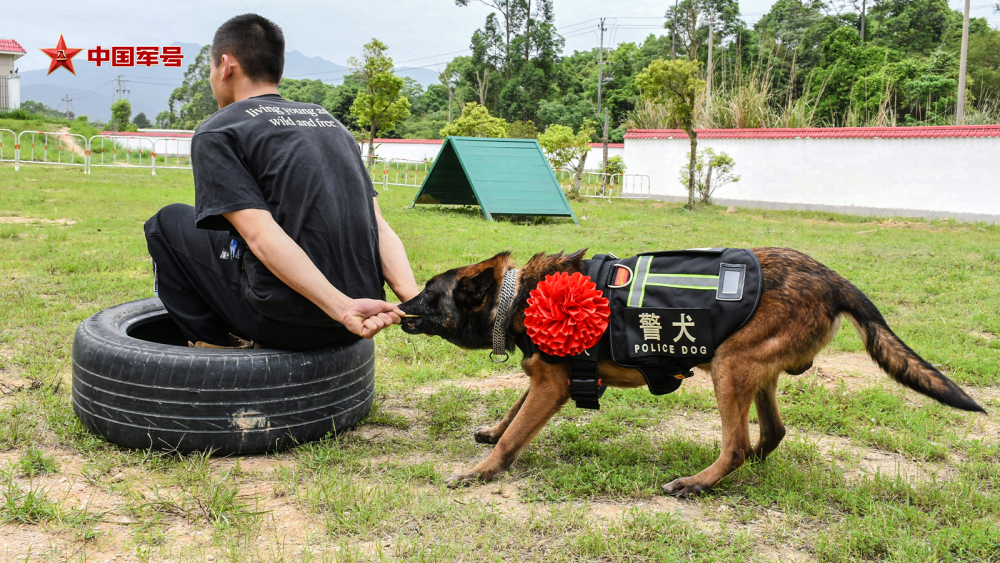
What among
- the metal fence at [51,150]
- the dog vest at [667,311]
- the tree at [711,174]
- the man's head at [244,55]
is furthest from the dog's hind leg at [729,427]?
the metal fence at [51,150]

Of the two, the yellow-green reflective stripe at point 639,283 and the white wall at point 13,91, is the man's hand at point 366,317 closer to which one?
the yellow-green reflective stripe at point 639,283

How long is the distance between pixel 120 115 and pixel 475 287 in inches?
2239

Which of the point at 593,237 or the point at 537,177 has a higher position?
the point at 537,177

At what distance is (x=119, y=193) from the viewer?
15117 mm

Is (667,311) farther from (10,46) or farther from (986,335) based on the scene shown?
(10,46)

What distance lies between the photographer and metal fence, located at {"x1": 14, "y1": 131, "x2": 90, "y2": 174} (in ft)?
79.0

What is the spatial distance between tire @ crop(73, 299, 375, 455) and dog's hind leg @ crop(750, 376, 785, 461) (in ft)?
6.53

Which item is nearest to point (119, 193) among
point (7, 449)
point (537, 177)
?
point (537, 177)

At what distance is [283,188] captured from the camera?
3131 millimetres

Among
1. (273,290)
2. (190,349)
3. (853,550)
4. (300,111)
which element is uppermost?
(300,111)

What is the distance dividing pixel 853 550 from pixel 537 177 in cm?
1264

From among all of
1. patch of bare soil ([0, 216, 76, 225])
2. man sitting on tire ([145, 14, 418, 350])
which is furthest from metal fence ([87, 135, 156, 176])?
man sitting on tire ([145, 14, 418, 350])

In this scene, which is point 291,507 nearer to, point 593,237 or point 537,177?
point 593,237

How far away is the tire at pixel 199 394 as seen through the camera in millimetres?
3082
